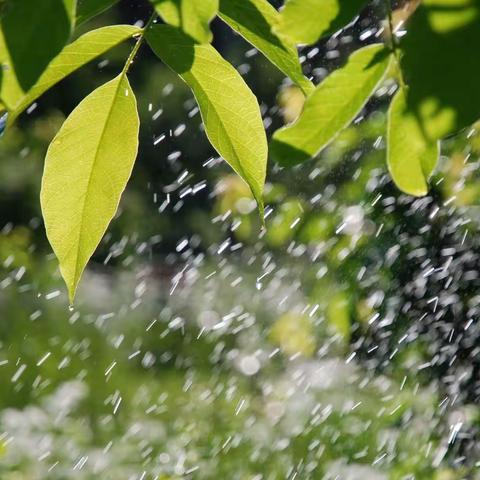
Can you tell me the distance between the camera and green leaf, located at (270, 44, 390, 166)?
316 mm

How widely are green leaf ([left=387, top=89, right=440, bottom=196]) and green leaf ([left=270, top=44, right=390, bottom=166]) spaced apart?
1 cm

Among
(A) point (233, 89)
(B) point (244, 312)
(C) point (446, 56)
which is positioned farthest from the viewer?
(B) point (244, 312)

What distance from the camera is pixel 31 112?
361 cm

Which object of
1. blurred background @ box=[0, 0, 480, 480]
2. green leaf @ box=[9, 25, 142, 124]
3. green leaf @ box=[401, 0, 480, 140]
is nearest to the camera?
green leaf @ box=[401, 0, 480, 140]

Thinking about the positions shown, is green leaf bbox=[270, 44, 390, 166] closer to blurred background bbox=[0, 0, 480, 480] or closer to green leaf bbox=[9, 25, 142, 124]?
green leaf bbox=[9, 25, 142, 124]

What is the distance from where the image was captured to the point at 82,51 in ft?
1.30

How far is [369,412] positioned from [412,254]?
0.45 meters

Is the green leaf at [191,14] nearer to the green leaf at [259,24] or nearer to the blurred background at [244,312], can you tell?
the green leaf at [259,24]

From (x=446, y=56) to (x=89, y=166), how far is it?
16 cm

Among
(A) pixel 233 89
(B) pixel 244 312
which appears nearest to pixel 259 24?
(A) pixel 233 89

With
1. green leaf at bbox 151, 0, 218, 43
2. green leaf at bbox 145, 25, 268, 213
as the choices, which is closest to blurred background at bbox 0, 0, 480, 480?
green leaf at bbox 145, 25, 268, 213

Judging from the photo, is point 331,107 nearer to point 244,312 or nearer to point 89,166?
point 89,166

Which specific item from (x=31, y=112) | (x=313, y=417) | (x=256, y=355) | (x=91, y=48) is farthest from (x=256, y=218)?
(x=91, y=48)

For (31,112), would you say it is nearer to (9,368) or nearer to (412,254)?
(9,368)
